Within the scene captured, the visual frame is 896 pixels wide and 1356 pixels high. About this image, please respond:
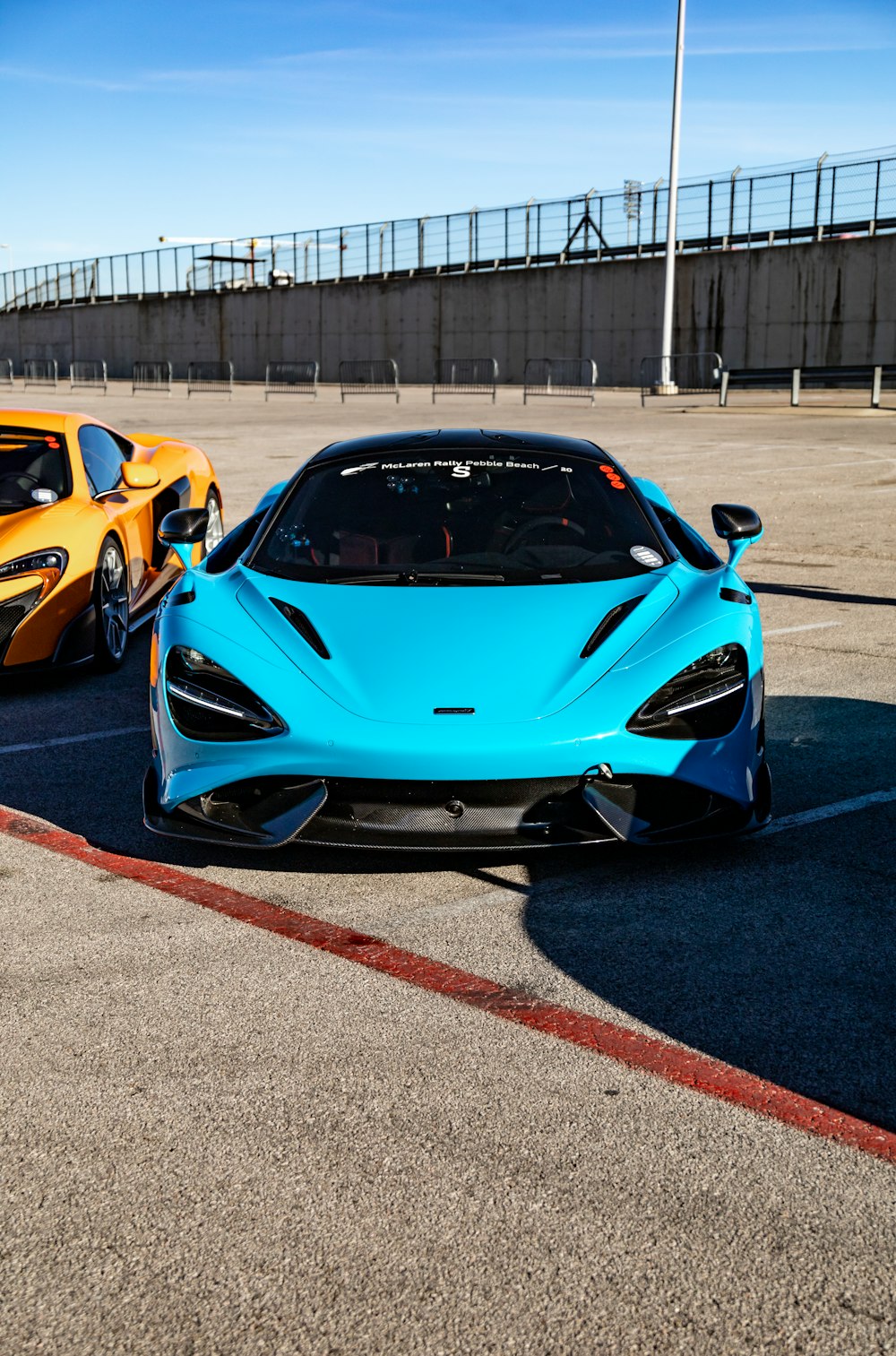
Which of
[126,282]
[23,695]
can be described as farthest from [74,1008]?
[126,282]

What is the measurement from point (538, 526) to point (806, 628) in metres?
3.57

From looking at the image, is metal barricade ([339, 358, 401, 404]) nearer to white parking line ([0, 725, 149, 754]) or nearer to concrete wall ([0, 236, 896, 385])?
concrete wall ([0, 236, 896, 385])

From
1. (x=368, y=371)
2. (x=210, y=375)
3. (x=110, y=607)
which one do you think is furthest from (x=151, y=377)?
(x=110, y=607)

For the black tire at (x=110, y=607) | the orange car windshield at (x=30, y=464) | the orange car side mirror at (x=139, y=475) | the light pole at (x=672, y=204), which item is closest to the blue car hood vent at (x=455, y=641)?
the black tire at (x=110, y=607)

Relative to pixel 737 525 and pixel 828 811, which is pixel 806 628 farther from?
pixel 828 811

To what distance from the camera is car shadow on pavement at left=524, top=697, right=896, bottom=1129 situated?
11.2 ft

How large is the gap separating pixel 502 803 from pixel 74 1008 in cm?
133

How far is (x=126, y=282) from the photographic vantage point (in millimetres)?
73688

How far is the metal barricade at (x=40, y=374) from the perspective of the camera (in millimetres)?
54309

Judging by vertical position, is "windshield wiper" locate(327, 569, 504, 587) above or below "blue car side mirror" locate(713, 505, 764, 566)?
below

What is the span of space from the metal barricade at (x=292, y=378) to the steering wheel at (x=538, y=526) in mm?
40807

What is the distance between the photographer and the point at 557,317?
172 ft

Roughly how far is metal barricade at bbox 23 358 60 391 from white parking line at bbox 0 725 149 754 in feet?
161

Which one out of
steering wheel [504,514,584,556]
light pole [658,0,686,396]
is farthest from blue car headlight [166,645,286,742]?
light pole [658,0,686,396]
